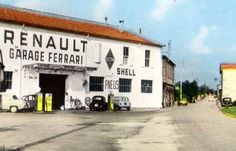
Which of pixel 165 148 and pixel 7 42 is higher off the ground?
pixel 7 42

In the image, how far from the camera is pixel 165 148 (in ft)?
52.1

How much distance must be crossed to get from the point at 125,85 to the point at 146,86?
3811 millimetres

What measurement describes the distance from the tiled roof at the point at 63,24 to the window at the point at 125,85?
14.5ft

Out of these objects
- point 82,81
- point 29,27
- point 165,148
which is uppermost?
point 29,27

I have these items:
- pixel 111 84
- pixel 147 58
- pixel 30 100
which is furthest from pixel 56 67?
pixel 147 58

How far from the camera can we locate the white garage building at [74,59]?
43.5 meters

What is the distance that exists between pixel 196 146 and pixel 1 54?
92.9 feet

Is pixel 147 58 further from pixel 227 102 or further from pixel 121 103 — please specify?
pixel 227 102

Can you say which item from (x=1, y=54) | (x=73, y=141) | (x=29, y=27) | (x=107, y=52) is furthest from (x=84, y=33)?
(x=73, y=141)

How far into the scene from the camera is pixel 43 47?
46000mm

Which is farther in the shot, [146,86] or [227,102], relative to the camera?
[227,102]

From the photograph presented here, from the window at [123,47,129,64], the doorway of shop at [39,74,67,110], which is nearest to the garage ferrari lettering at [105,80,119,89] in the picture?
the window at [123,47,129,64]

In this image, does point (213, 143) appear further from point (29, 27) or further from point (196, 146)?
point (29, 27)

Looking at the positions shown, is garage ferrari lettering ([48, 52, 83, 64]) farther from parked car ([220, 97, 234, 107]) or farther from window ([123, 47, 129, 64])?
parked car ([220, 97, 234, 107])
